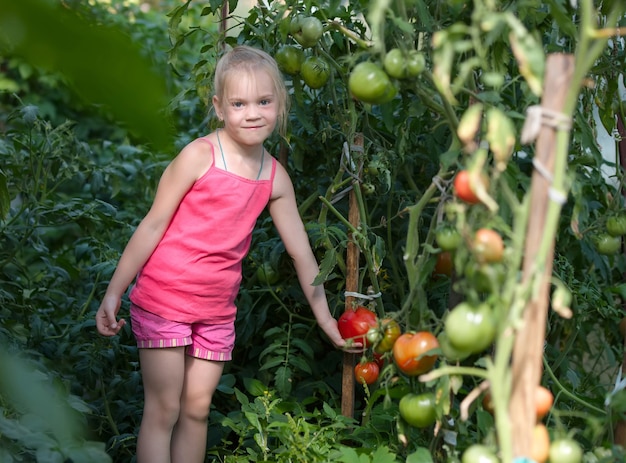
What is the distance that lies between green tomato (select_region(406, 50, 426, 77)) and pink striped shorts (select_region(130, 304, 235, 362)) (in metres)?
0.96

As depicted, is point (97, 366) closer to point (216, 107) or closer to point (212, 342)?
point (212, 342)

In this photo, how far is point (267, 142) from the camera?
2.48 m

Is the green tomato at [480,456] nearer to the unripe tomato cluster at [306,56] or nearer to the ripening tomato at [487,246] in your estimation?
the ripening tomato at [487,246]

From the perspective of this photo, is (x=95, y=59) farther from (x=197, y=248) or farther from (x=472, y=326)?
(x=197, y=248)

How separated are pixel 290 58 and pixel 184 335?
2.40ft

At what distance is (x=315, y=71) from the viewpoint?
1.92 metres

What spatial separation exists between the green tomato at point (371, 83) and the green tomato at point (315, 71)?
0.50 m

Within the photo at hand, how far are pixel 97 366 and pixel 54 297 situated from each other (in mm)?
689

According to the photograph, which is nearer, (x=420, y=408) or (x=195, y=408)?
(x=420, y=408)

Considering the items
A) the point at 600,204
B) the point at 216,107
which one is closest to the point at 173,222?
the point at 216,107

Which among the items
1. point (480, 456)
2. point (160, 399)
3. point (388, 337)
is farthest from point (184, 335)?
point (480, 456)

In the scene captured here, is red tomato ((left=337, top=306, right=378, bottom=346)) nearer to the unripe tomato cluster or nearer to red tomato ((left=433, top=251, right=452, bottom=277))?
red tomato ((left=433, top=251, right=452, bottom=277))

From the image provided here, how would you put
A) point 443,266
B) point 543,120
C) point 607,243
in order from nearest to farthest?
1. point 543,120
2. point 607,243
3. point 443,266

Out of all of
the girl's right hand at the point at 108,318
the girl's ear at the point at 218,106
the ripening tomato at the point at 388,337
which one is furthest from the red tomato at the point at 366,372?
the girl's ear at the point at 218,106
